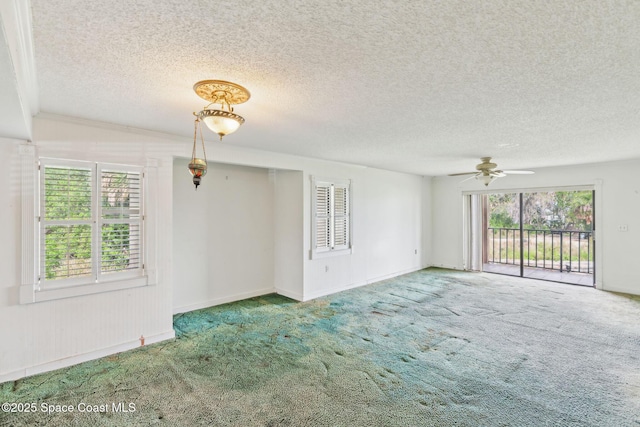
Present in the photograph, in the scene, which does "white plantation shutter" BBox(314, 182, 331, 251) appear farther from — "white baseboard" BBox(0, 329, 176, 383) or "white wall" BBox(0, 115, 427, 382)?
"white baseboard" BBox(0, 329, 176, 383)

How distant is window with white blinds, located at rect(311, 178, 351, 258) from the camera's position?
5.26m

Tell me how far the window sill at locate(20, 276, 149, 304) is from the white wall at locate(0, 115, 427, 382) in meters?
0.05

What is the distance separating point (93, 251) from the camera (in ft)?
10.3

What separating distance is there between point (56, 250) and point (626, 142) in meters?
6.61

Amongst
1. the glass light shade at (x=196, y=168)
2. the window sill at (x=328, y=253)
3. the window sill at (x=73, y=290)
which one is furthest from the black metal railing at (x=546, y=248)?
the window sill at (x=73, y=290)

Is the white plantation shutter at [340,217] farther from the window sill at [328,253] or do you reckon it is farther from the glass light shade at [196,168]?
the glass light shade at [196,168]

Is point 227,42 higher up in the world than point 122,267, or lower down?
higher up

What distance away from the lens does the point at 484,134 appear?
3.55 meters

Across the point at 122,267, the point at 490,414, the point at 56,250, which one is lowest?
the point at 490,414

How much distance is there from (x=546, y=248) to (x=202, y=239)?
7.88m

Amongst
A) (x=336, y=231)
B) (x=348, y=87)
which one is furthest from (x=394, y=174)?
(x=348, y=87)

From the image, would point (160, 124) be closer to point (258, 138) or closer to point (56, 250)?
point (258, 138)

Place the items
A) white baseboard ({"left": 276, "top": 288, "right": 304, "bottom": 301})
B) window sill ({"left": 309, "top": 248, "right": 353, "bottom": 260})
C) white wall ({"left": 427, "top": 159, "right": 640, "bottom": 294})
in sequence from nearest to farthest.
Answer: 1. white baseboard ({"left": 276, "top": 288, "right": 304, "bottom": 301})
2. window sill ({"left": 309, "top": 248, "right": 353, "bottom": 260})
3. white wall ({"left": 427, "top": 159, "right": 640, "bottom": 294})

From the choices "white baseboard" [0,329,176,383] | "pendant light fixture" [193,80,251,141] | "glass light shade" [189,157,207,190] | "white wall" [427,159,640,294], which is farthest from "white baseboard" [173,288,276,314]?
"white wall" [427,159,640,294]
